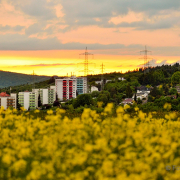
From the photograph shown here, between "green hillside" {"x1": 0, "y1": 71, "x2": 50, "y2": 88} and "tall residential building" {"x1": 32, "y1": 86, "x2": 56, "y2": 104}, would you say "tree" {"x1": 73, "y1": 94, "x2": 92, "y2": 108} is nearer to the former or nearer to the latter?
"tall residential building" {"x1": 32, "y1": 86, "x2": 56, "y2": 104}

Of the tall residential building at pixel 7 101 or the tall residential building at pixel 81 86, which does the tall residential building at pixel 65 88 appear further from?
the tall residential building at pixel 7 101

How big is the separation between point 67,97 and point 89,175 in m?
78.0

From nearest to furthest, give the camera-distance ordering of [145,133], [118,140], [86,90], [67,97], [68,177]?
[68,177] → [118,140] → [145,133] → [67,97] → [86,90]

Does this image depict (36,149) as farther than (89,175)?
Yes

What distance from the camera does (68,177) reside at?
4664 mm

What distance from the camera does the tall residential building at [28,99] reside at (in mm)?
68812

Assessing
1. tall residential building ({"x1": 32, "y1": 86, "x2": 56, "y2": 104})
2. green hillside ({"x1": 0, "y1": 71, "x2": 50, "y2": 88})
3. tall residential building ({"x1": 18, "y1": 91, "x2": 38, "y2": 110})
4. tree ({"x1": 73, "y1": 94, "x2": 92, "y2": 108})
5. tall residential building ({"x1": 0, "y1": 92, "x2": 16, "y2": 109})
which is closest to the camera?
tree ({"x1": 73, "y1": 94, "x2": 92, "y2": 108})

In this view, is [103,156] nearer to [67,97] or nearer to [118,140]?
[118,140]

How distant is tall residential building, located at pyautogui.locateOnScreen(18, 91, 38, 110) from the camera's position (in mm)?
68812

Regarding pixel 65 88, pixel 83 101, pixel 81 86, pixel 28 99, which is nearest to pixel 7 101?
pixel 28 99

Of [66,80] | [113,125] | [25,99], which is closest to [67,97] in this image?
[66,80]

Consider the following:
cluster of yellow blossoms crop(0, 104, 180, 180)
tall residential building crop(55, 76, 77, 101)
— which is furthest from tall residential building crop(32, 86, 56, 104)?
cluster of yellow blossoms crop(0, 104, 180, 180)

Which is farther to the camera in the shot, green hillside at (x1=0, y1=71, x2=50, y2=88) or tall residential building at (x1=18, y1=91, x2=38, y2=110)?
green hillside at (x1=0, y1=71, x2=50, y2=88)

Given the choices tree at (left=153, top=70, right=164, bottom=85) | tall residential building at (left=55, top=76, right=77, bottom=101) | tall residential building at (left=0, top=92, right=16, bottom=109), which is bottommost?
tall residential building at (left=0, top=92, right=16, bottom=109)
